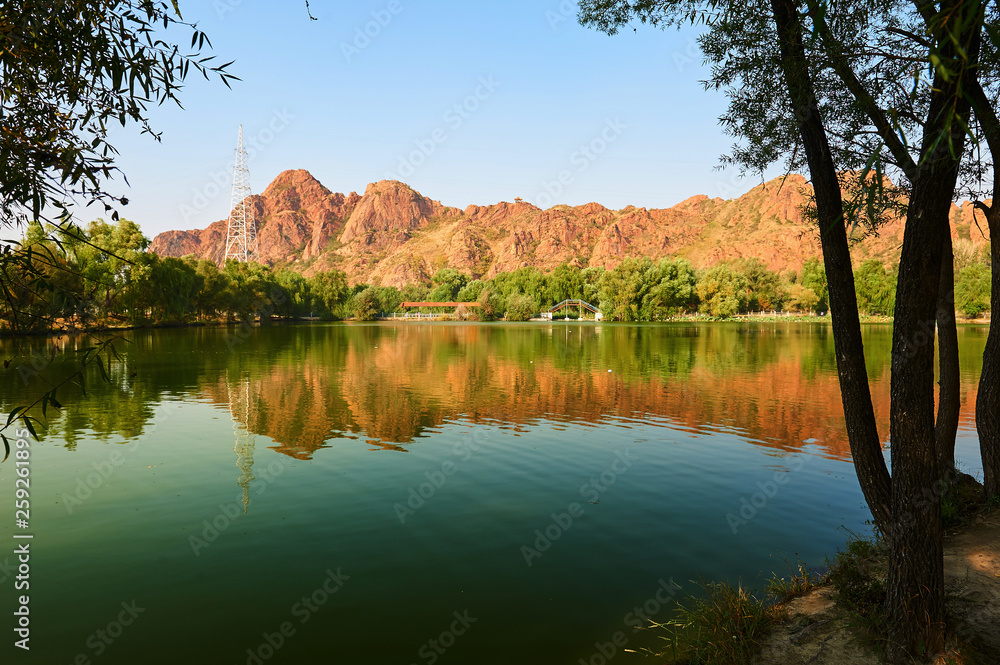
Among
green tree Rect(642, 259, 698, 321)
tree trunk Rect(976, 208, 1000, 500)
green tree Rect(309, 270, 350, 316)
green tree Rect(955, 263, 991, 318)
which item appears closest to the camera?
tree trunk Rect(976, 208, 1000, 500)

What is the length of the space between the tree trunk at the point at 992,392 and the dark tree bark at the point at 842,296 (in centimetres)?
366

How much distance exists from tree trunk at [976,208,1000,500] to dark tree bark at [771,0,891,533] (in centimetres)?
366

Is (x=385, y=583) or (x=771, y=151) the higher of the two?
(x=771, y=151)

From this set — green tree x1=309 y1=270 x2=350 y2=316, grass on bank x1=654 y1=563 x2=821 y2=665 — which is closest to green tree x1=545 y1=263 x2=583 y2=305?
green tree x1=309 y1=270 x2=350 y2=316

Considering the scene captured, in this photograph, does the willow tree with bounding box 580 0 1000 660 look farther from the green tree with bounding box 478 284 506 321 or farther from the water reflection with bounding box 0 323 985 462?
the green tree with bounding box 478 284 506 321

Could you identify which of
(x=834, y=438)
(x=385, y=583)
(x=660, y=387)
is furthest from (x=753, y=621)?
(x=660, y=387)

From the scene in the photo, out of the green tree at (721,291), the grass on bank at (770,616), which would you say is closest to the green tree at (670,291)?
the green tree at (721,291)

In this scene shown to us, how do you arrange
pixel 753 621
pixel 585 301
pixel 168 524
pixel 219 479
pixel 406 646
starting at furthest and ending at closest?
pixel 585 301 → pixel 219 479 → pixel 168 524 → pixel 406 646 → pixel 753 621

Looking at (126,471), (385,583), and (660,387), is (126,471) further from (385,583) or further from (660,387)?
(660,387)

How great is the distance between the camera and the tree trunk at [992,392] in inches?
328

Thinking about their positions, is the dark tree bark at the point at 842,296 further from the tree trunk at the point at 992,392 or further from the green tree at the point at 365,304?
the green tree at the point at 365,304

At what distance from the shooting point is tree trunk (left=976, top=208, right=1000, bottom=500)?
27.3ft

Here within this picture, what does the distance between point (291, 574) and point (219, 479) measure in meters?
5.32

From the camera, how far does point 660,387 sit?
27.1 metres
